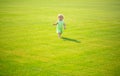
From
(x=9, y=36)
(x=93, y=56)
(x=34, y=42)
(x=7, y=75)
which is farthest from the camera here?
(x=9, y=36)

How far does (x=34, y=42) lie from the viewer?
15.2m

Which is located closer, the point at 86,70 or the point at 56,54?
the point at 86,70

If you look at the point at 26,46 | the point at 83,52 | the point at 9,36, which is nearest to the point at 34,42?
the point at 26,46

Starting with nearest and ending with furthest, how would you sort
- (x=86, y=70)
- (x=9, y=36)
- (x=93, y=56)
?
(x=86, y=70)
(x=93, y=56)
(x=9, y=36)

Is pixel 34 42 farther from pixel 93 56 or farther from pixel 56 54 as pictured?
pixel 93 56

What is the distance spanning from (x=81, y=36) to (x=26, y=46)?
4.96 m

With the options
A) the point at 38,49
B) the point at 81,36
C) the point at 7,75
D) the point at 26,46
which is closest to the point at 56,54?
the point at 38,49

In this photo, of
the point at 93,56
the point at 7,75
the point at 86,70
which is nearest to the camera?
the point at 7,75

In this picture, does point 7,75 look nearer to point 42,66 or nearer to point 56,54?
point 42,66

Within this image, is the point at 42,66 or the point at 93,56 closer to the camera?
the point at 42,66

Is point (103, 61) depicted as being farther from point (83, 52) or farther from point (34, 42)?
point (34, 42)

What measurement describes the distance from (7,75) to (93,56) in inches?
196

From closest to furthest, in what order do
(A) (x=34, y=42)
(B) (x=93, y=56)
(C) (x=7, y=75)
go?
(C) (x=7, y=75) → (B) (x=93, y=56) → (A) (x=34, y=42)

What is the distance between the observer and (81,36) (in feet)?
56.3
